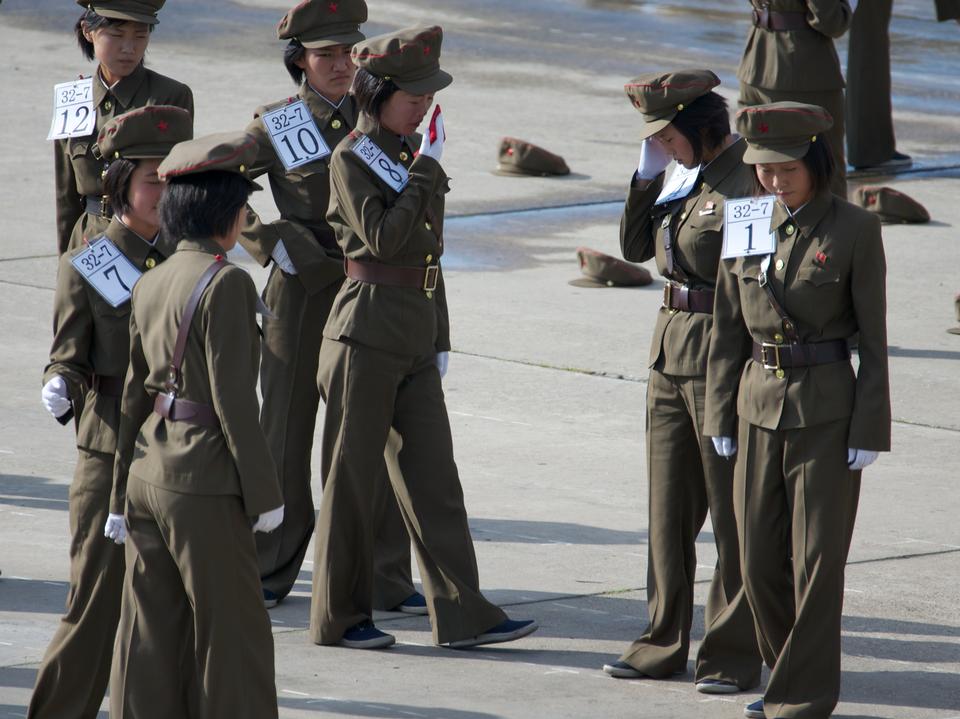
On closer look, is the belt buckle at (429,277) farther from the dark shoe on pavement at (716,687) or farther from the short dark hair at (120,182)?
the dark shoe on pavement at (716,687)

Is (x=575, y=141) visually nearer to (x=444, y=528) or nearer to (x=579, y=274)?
(x=579, y=274)

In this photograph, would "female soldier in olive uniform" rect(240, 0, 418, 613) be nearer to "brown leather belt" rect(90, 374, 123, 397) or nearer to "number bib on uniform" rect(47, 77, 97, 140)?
"number bib on uniform" rect(47, 77, 97, 140)

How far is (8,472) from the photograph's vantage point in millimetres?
8234

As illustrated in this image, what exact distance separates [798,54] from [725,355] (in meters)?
5.28

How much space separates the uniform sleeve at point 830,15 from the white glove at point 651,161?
4.69m

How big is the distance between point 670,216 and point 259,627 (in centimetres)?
206

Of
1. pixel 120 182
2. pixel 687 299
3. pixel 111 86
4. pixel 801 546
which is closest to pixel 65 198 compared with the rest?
pixel 111 86

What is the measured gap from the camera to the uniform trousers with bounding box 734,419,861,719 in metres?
5.52

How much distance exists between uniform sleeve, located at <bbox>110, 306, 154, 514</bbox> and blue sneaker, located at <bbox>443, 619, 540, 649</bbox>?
1.64 m

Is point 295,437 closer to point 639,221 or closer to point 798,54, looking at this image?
point 639,221

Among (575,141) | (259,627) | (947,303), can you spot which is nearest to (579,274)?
(947,303)

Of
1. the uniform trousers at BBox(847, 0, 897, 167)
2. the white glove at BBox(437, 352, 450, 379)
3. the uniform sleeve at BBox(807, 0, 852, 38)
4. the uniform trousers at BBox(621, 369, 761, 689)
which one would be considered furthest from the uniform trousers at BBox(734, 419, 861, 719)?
the uniform trousers at BBox(847, 0, 897, 167)

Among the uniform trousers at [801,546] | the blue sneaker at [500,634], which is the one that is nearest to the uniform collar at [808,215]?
the uniform trousers at [801,546]

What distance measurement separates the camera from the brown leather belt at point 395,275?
6.39 m
